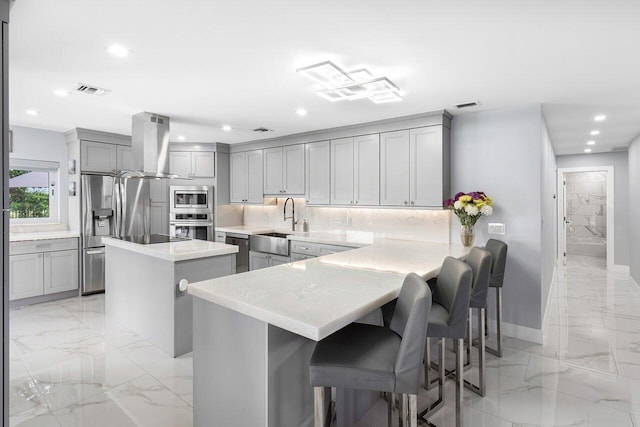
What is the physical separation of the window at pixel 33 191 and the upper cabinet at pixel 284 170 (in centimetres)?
315

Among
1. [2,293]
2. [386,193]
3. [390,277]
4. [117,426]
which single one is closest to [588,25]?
[390,277]

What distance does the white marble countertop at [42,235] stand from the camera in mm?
4498

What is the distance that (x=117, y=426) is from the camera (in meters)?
2.19

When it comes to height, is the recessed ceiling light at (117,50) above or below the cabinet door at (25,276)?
above

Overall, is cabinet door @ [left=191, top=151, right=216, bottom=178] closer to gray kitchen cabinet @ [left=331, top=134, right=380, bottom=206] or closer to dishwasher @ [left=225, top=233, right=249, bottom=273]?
dishwasher @ [left=225, top=233, right=249, bottom=273]

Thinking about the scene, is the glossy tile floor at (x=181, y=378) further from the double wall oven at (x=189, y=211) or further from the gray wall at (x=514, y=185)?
the double wall oven at (x=189, y=211)

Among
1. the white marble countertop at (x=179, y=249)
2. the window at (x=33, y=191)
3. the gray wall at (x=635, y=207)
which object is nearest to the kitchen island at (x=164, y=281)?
the white marble countertop at (x=179, y=249)

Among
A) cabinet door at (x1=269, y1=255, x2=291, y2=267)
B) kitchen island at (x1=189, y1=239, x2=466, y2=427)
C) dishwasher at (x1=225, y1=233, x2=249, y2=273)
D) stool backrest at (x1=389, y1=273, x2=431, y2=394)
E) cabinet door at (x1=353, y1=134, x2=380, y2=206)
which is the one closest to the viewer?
stool backrest at (x1=389, y1=273, x2=431, y2=394)

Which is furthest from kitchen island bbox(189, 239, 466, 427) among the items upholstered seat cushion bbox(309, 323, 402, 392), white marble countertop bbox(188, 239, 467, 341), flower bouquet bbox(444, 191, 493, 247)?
flower bouquet bbox(444, 191, 493, 247)

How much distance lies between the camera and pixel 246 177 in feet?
19.9

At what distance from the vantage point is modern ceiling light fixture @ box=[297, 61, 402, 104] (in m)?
2.49

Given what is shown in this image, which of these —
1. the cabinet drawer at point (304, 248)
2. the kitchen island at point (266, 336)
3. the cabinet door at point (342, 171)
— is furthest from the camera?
the cabinet door at point (342, 171)

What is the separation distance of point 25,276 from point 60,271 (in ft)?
1.25

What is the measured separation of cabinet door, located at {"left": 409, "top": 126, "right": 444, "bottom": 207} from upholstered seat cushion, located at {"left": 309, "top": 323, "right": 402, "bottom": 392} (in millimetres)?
2644
